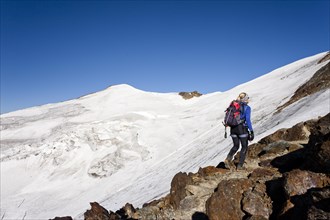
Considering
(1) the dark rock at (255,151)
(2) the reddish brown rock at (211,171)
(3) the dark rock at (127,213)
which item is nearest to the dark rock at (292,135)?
(1) the dark rock at (255,151)

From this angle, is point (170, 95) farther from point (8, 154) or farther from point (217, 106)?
point (8, 154)

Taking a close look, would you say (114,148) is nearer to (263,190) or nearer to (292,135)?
(292,135)

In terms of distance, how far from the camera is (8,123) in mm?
49750

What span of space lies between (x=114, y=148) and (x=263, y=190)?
27.9 metres

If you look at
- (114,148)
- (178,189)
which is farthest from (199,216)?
(114,148)

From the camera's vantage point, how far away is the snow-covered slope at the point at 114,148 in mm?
22828

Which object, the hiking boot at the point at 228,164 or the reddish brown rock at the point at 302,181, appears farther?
the hiking boot at the point at 228,164

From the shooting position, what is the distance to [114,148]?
115ft

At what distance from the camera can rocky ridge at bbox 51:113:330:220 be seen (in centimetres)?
660

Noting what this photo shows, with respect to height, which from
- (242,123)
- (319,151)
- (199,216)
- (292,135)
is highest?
(242,123)

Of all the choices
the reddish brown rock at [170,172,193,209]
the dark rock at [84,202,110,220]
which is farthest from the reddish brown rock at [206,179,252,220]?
the dark rock at [84,202,110,220]

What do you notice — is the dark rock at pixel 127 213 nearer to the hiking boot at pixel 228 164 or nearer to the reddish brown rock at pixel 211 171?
the reddish brown rock at pixel 211 171

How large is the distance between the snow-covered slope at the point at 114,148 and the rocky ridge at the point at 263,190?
24.7ft

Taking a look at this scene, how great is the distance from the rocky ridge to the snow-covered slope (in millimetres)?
7542
